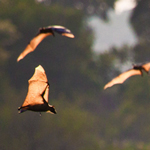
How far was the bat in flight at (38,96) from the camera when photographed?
388 centimetres

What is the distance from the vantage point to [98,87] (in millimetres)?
45594

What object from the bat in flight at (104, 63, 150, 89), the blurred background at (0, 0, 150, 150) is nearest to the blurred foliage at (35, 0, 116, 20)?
the blurred background at (0, 0, 150, 150)

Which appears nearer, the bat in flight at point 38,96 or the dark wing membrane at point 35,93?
the bat in flight at point 38,96

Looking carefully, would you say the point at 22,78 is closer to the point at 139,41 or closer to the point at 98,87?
the point at 98,87

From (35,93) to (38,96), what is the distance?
215 millimetres

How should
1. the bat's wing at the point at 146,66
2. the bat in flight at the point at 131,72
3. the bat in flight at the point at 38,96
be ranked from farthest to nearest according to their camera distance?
the bat's wing at the point at 146,66
the bat in flight at the point at 131,72
the bat in flight at the point at 38,96

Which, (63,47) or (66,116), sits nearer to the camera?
(66,116)

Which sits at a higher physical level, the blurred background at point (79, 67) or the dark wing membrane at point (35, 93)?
the blurred background at point (79, 67)

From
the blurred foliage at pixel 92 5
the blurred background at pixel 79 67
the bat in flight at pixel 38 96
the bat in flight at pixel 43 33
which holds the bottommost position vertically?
the bat in flight at pixel 38 96

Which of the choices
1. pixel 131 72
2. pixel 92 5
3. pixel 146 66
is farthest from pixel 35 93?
pixel 92 5

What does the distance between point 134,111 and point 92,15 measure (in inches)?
668

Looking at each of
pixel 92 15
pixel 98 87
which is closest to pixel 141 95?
pixel 98 87

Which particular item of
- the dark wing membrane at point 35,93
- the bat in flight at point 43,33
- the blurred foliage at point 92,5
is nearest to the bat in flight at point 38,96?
the dark wing membrane at point 35,93

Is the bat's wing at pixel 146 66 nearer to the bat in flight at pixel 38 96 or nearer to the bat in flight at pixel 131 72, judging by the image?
the bat in flight at pixel 131 72
